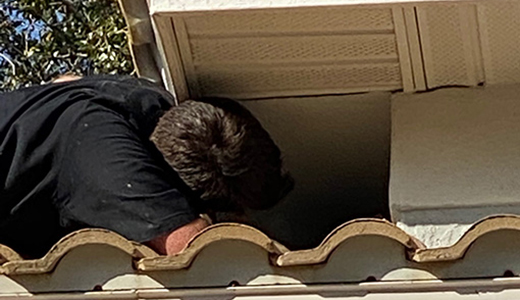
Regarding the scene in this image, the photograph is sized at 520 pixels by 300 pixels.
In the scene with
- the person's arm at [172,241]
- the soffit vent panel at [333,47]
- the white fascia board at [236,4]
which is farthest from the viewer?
the soffit vent panel at [333,47]

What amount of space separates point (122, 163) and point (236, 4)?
1.51 ft

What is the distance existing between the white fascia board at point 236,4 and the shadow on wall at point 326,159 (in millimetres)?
530

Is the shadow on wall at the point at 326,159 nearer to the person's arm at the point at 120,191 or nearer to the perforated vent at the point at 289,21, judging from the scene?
the perforated vent at the point at 289,21

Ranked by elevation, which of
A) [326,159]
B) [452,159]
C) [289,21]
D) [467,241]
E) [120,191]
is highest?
[289,21]

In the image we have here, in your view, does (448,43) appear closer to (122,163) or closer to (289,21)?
(289,21)

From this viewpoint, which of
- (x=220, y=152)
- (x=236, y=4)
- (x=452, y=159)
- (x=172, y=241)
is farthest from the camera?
(x=452, y=159)

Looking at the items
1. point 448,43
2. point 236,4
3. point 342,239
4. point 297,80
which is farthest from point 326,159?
point 342,239

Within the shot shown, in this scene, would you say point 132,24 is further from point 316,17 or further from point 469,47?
point 469,47

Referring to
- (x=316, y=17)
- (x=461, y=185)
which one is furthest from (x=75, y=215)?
(x=461, y=185)

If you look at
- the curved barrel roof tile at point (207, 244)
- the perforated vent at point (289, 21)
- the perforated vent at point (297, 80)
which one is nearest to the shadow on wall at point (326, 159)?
the perforated vent at point (297, 80)

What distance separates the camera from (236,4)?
279 cm

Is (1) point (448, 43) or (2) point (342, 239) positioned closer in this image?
(2) point (342, 239)

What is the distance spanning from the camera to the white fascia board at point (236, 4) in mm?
2762

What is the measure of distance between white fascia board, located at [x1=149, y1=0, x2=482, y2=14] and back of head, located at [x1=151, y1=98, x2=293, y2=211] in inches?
12.8
